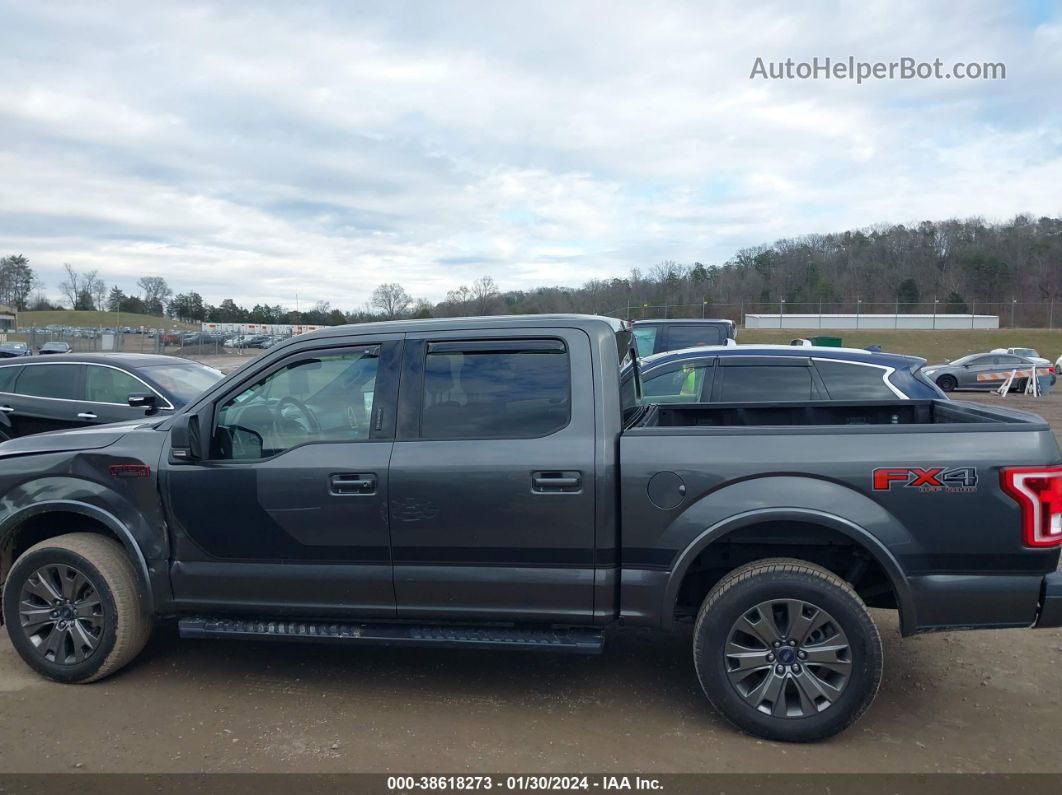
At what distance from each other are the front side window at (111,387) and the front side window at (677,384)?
223 inches

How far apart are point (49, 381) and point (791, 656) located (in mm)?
8866

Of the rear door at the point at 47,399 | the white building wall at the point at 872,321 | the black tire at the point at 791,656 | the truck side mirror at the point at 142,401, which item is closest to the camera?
the black tire at the point at 791,656

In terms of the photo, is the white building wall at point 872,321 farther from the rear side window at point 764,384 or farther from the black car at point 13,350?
the rear side window at point 764,384

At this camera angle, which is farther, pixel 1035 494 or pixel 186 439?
pixel 186 439

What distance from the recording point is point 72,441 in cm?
450

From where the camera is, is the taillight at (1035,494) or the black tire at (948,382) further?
the black tire at (948,382)

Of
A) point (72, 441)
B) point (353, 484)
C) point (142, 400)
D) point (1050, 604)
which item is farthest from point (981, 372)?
point (72, 441)

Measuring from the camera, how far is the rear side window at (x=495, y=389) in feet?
13.2

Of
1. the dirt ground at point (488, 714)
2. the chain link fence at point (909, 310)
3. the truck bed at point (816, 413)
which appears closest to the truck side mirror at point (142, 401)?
the dirt ground at point (488, 714)

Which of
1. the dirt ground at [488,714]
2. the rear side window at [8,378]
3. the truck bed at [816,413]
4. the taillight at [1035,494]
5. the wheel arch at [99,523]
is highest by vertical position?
the rear side window at [8,378]

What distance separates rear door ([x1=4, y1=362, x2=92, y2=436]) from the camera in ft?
30.1

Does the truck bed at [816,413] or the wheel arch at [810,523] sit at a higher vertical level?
the truck bed at [816,413]

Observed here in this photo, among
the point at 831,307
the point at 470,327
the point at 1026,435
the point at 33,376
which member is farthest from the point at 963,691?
the point at 831,307

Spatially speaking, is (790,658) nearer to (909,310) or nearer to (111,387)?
(111,387)
